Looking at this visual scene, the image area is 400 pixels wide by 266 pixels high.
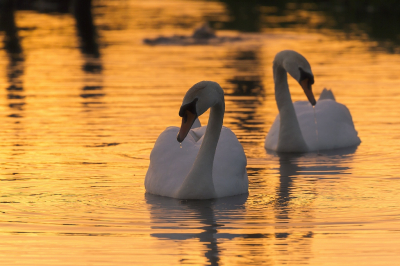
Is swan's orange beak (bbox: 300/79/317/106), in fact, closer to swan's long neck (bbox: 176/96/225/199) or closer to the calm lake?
the calm lake

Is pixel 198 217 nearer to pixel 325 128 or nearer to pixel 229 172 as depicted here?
pixel 229 172

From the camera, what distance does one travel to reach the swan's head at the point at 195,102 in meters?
9.14

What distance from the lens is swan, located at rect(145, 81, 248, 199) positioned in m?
9.26

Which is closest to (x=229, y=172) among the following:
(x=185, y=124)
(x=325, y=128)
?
(x=185, y=124)

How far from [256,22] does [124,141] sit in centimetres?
2633

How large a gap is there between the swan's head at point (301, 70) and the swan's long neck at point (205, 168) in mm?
2987

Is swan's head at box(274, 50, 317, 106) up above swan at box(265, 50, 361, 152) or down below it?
above

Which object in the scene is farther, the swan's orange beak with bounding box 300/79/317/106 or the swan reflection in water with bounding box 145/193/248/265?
the swan's orange beak with bounding box 300/79/317/106

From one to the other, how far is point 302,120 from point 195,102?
4649 mm

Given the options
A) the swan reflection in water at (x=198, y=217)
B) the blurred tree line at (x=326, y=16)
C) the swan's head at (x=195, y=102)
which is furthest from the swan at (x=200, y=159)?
the blurred tree line at (x=326, y=16)

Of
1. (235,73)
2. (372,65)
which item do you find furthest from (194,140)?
(372,65)

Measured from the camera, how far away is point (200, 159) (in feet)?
31.0

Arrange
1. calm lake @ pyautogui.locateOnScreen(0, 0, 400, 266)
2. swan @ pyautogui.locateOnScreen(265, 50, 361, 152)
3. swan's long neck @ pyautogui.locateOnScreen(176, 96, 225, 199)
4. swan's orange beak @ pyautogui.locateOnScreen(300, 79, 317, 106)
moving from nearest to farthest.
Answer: calm lake @ pyautogui.locateOnScreen(0, 0, 400, 266) < swan's long neck @ pyautogui.locateOnScreen(176, 96, 225, 199) < swan's orange beak @ pyautogui.locateOnScreen(300, 79, 317, 106) < swan @ pyautogui.locateOnScreen(265, 50, 361, 152)

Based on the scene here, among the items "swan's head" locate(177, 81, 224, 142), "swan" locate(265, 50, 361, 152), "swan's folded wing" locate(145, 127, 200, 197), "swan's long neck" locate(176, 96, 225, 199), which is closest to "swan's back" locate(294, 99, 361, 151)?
"swan" locate(265, 50, 361, 152)
